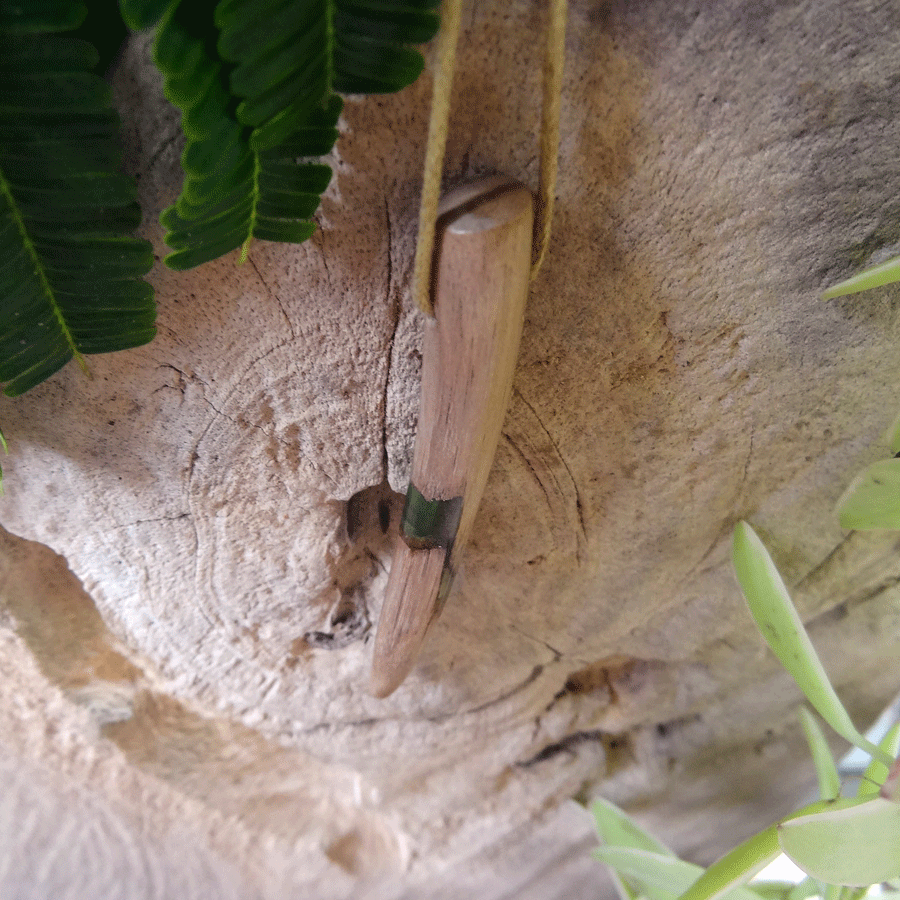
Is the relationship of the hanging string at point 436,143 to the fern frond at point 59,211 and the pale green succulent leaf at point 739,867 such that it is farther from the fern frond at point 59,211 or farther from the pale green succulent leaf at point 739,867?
the pale green succulent leaf at point 739,867

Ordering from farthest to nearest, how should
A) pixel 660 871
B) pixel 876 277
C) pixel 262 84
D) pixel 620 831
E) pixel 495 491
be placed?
pixel 620 831, pixel 660 871, pixel 495 491, pixel 876 277, pixel 262 84

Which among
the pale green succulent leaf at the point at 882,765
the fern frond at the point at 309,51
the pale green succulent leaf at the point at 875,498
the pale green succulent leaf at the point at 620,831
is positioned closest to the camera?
the fern frond at the point at 309,51

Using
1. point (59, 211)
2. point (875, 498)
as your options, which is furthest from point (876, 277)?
point (59, 211)

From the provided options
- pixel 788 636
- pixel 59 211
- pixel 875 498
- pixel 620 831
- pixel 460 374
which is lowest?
pixel 620 831

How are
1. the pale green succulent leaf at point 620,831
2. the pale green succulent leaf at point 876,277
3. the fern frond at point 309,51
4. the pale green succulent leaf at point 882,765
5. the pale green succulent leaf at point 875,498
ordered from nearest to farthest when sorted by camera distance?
the fern frond at point 309,51, the pale green succulent leaf at point 876,277, the pale green succulent leaf at point 875,498, the pale green succulent leaf at point 882,765, the pale green succulent leaf at point 620,831

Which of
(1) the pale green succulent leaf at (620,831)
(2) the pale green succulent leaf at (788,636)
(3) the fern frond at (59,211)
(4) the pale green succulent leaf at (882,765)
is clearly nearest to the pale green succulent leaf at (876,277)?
(2) the pale green succulent leaf at (788,636)

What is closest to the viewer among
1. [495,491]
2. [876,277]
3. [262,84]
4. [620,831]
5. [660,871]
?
[262,84]

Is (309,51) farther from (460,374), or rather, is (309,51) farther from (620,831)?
(620,831)

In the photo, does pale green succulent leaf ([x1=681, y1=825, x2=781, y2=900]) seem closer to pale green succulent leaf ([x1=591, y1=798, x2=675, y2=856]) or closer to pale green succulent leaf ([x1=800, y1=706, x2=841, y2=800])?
pale green succulent leaf ([x1=800, y1=706, x2=841, y2=800])

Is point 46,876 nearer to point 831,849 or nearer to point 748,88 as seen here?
point 831,849
